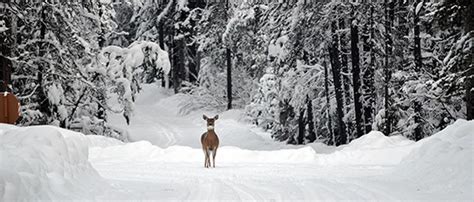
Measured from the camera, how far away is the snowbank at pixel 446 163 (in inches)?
355

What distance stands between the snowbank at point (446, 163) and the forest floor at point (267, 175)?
66mm

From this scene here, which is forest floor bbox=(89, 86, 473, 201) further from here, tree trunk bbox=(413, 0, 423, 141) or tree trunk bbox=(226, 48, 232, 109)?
tree trunk bbox=(226, 48, 232, 109)

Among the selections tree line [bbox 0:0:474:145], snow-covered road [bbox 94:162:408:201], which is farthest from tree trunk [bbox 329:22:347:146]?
snow-covered road [bbox 94:162:408:201]

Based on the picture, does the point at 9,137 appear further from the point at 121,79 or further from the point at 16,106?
the point at 121,79

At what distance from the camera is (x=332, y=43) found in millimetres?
25344

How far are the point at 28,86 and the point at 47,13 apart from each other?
98.2 inches

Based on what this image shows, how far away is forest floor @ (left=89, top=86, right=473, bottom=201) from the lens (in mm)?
9078

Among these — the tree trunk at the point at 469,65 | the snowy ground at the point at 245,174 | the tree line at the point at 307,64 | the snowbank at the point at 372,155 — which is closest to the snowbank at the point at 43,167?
the snowy ground at the point at 245,174

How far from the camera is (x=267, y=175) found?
40.3 ft

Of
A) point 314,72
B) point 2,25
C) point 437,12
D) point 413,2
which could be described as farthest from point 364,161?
point 314,72

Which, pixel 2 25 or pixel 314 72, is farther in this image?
pixel 314 72

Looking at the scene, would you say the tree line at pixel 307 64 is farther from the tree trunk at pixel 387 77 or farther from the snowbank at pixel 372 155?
the snowbank at pixel 372 155

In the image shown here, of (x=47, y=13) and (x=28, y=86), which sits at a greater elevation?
(x=47, y=13)

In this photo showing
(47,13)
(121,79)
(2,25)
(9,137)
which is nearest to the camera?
(9,137)
